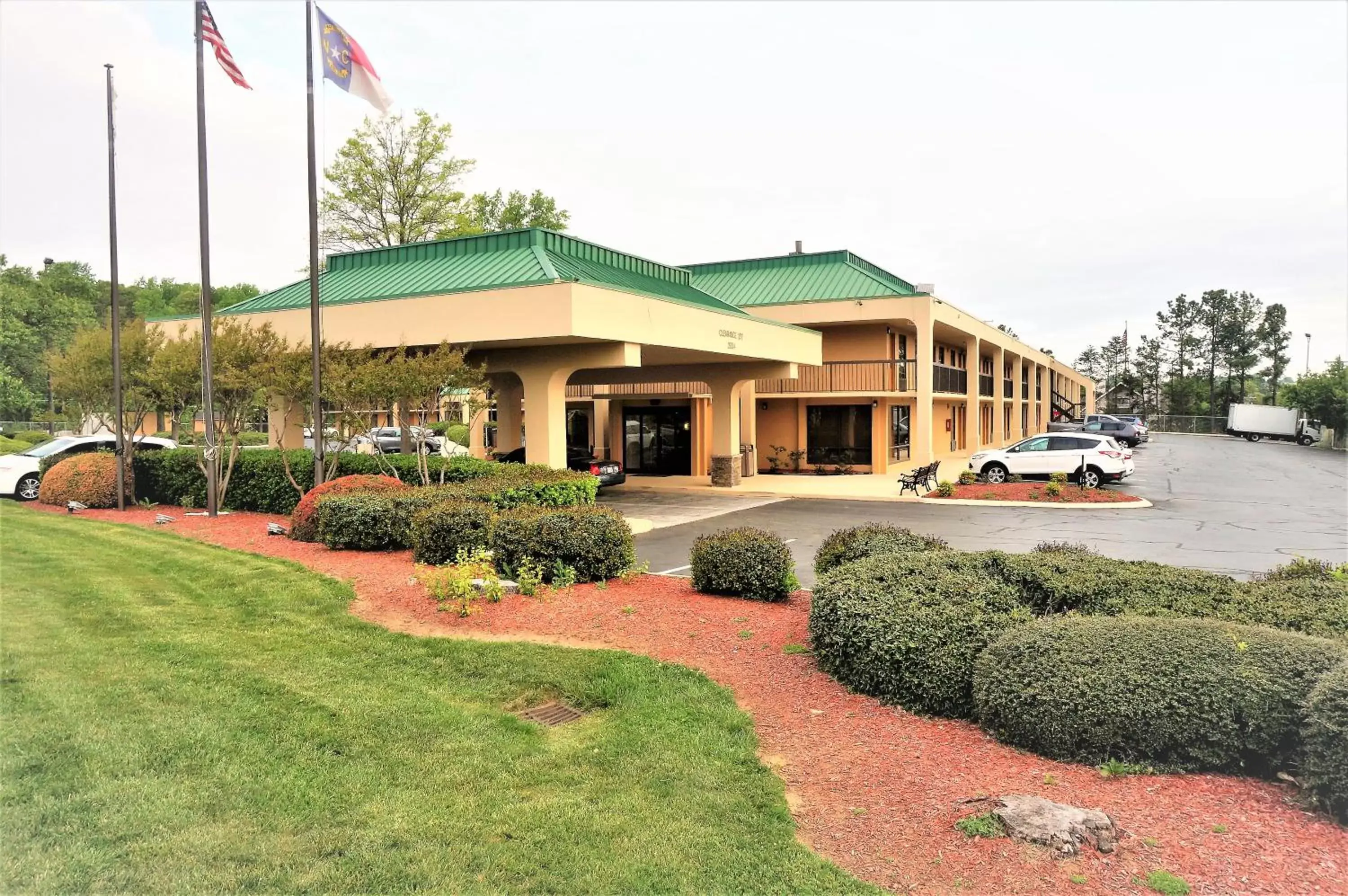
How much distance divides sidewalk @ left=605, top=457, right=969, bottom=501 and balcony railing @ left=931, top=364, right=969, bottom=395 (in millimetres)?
3637

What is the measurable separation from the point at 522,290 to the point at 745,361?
966 centimetres

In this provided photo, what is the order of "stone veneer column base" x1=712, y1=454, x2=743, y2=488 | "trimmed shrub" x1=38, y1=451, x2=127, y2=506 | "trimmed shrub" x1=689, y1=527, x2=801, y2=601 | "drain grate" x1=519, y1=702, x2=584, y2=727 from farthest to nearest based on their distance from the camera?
"stone veneer column base" x1=712, y1=454, x2=743, y2=488 → "trimmed shrub" x1=38, y1=451, x2=127, y2=506 → "trimmed shrub" x1=689, y1=527, x2=801, y2=601 → "drain grate" x1=519, y1=702, x2=584, y2=727

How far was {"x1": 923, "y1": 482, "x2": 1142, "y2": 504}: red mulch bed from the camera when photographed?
20.7m

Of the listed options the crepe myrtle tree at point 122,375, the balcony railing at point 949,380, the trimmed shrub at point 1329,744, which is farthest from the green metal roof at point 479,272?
the balcony railing at point 949,380

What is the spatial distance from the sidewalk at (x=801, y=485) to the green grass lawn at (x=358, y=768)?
→ 54.7 feet

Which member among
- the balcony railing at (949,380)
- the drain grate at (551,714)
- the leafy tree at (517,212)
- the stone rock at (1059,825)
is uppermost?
the leafy tree at (517,212)

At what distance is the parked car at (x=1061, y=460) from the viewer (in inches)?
973

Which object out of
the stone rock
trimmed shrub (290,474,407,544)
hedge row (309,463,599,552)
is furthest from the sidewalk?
the stone rock

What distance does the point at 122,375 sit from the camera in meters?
18.5

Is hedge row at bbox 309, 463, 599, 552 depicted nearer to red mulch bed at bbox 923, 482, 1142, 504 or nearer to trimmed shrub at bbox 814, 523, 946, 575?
trimmed shrub at bbox 814, 523, 946, 575

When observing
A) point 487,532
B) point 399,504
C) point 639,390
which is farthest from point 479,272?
point 639,390

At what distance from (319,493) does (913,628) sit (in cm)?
1054

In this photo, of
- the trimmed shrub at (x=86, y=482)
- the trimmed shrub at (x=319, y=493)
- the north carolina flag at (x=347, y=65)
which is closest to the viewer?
the trimmed shrub at (x=319, y=493)

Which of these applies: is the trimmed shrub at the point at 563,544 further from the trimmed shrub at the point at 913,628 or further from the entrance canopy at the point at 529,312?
the entrance canopy at the point at 529,312
